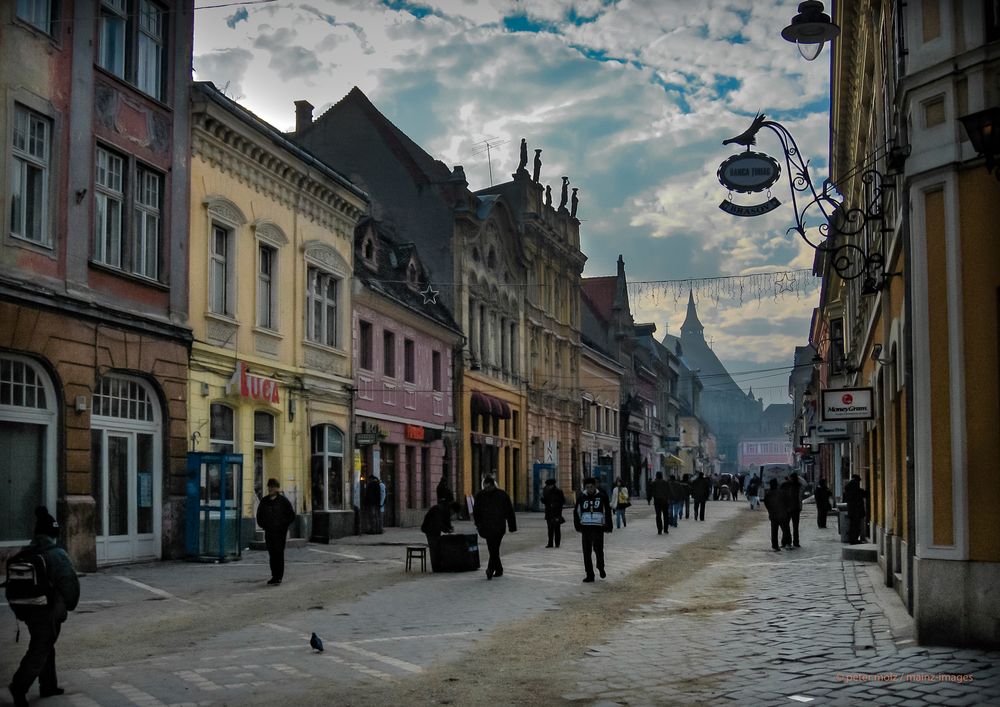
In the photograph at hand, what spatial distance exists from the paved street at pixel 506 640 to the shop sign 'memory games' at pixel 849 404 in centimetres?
245

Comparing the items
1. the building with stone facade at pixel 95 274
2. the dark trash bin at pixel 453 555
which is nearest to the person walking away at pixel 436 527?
the dark trash bin at pixel 453 555

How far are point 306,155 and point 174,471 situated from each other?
9.75 metres

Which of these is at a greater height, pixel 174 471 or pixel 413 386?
pixel 413 386

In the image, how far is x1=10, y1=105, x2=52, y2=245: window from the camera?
61.8ft

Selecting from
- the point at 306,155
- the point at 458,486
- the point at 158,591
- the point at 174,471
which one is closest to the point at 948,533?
the point at 158,591

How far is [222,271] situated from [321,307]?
18.6ft

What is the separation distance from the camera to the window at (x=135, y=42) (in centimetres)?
2159

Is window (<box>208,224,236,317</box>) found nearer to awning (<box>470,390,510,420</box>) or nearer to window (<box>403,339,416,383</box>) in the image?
window (<box>403,339,416,383</box>)

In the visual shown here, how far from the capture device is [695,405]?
457 feet

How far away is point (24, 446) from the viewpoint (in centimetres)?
1898

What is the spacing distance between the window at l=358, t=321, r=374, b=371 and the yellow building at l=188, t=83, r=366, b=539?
1140 millimetres

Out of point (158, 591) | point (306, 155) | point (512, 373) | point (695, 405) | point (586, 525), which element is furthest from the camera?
point (695, 405)

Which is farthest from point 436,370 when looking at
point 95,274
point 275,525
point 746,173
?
point 746,173

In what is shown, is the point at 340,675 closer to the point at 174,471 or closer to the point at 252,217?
the point at 174,471
